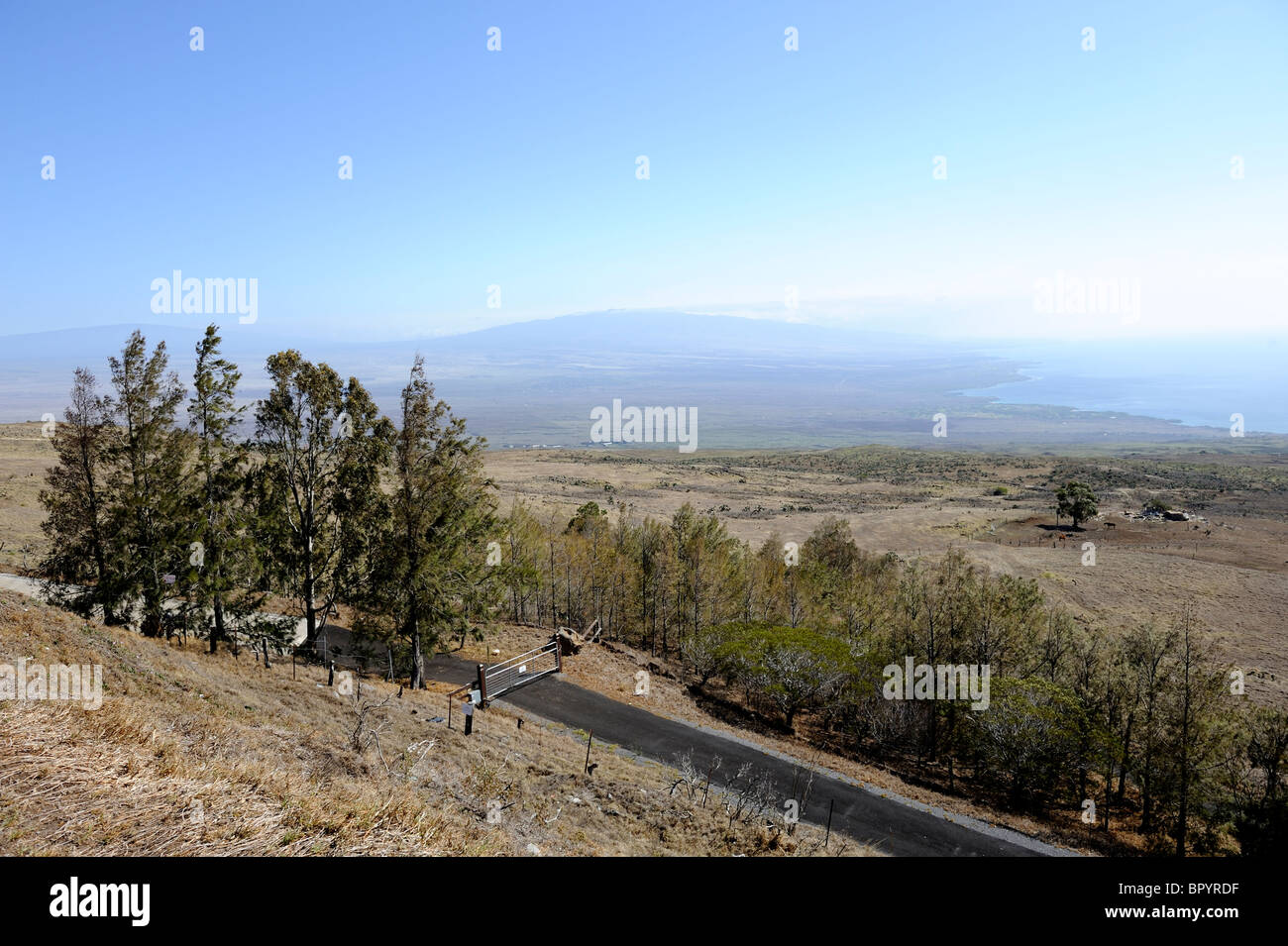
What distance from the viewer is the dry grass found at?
579 cm

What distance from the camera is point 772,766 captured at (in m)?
18.5

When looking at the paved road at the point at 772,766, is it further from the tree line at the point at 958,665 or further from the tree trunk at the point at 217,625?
the tree trunk at the point at 217,625

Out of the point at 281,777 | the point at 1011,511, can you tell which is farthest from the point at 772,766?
the point at 1011,511

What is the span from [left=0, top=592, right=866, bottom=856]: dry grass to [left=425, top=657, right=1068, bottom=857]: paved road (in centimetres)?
171

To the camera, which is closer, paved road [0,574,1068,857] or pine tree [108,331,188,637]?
paved road [0,574,1068,857]

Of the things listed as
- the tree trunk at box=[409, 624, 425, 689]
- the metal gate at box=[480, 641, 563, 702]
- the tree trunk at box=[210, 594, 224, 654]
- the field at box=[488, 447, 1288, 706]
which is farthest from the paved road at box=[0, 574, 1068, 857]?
the field at box=[488, 447, 1288, 706]

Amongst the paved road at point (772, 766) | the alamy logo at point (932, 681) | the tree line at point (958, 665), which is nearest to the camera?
the paved road at point (772, 766)

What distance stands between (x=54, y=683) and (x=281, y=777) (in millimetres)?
5203

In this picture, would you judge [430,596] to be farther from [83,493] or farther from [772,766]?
[772,766]

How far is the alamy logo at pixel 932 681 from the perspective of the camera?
69.3 feet

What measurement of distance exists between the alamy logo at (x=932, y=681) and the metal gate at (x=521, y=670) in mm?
12774

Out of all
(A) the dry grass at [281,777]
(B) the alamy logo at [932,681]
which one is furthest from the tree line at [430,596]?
(A) the dry grass at [281,777]
